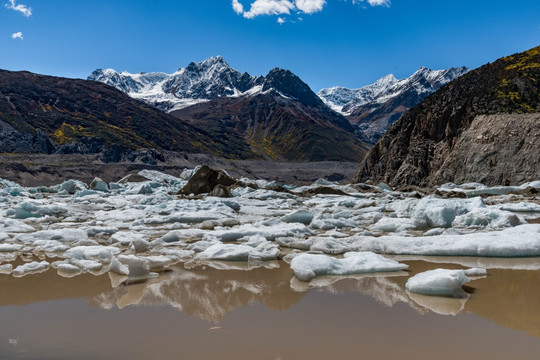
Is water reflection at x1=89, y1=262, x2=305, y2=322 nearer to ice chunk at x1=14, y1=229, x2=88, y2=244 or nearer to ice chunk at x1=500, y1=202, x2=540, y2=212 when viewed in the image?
ice chunk at x1=14, y1=229, x2=88, y2=244

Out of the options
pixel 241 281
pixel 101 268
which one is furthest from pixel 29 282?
pixel 241 281

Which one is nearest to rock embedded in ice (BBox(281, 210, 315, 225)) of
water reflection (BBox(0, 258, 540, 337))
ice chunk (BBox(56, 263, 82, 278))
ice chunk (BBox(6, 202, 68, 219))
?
water reflection (BBox(0, 258, 540, 337))

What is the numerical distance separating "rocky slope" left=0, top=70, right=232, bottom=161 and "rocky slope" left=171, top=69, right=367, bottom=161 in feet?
61.0

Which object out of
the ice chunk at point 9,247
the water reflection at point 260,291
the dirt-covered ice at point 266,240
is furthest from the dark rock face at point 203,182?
the water reflection at point 260,291

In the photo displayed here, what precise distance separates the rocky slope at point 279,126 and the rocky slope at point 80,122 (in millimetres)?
18606

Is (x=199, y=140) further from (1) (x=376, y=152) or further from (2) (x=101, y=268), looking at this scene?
(2) (x=101, y=268)

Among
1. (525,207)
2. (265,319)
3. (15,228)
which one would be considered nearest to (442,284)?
(265,319)

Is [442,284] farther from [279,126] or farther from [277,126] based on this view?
[277,126]

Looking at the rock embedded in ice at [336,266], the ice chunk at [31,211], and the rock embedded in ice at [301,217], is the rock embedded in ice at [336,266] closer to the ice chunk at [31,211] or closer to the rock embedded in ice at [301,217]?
the rock embedded in ice at [301,217]

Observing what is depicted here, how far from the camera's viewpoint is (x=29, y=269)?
5586mm

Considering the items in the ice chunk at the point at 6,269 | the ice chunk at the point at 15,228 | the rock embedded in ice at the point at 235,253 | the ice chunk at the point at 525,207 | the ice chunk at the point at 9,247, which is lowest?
the ice chunk at the point at 525,207

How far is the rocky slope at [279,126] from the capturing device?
415 feet

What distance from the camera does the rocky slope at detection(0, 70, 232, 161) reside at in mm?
73188

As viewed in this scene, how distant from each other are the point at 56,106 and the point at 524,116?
98.4 metres
